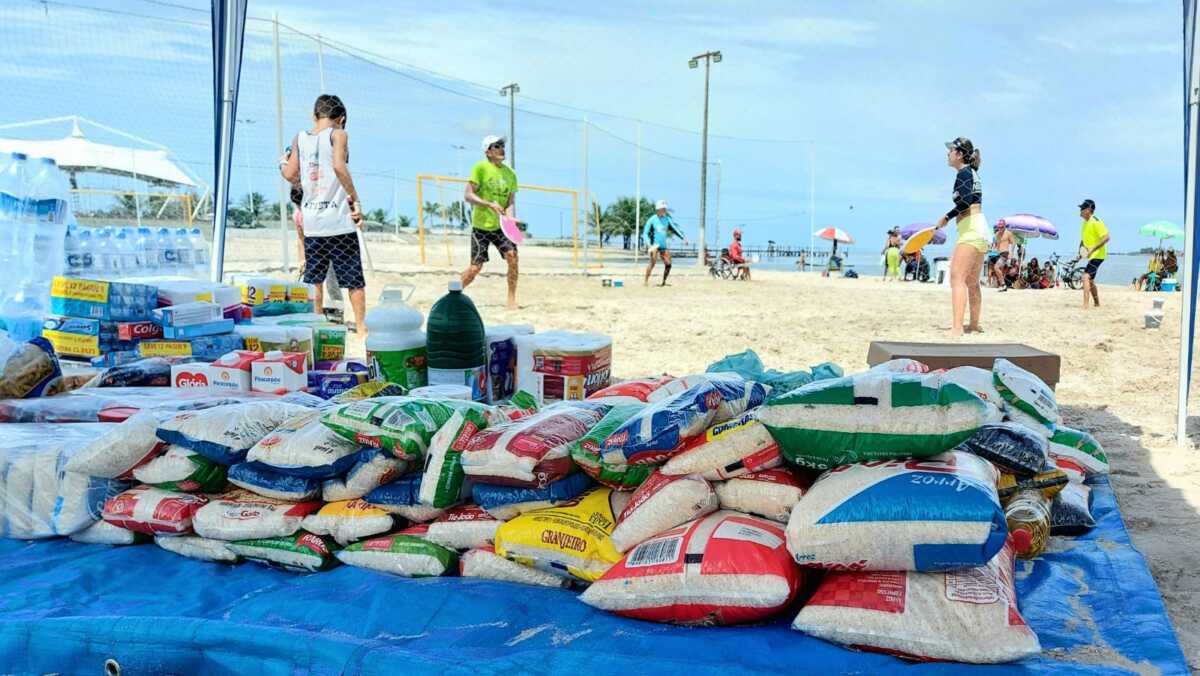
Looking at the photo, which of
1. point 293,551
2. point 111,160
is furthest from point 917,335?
point 111,160

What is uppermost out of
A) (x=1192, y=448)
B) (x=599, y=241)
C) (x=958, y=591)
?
(x=599, y=241)

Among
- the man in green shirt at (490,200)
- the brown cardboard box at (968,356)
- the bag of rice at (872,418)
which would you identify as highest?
the man in green shirt at (490,200)

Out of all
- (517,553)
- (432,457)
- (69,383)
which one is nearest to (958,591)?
(517,553)

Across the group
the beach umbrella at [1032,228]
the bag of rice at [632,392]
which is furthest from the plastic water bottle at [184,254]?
the beach umbrella at [1032,228]

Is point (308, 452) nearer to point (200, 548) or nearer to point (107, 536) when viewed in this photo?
point (200, 548)

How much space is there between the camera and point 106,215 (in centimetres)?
1415

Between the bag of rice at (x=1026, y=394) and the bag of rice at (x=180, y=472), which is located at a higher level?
the bag of rice at (x=1026, y=394)

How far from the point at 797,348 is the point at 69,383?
486 centimetres

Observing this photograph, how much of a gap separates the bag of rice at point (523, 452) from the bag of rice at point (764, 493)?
358 millimetres

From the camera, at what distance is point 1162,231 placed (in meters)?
20.0

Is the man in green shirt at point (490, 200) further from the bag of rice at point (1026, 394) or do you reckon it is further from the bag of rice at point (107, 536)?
the bag of rice at point (1026, 394)

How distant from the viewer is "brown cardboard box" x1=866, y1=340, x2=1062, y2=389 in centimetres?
336

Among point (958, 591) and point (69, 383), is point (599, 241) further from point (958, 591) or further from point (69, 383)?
point (958, 591)

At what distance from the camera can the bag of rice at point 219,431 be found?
1.87 m
